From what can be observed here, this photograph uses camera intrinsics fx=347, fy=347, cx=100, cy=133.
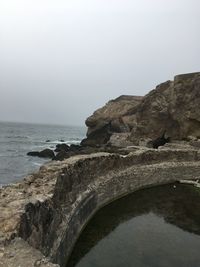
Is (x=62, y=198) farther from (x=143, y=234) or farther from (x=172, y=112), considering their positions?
(x=172, y=112)

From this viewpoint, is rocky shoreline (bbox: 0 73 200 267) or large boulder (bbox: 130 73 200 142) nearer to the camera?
rocky shoreline (bbox: 0 73 200 267)

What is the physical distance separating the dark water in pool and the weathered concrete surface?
1.68 ft

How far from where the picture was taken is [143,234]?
473 inches

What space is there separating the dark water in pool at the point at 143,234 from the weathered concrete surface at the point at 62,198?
51cm

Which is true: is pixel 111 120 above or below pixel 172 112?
below

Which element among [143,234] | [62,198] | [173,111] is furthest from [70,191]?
[173,111]

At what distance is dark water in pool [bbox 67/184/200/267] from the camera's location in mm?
9766

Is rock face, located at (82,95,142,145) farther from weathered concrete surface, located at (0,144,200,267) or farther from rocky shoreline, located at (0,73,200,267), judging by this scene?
weathered concrete surface, located at (0,144,200,267)

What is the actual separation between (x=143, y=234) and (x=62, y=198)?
3573 millimetres

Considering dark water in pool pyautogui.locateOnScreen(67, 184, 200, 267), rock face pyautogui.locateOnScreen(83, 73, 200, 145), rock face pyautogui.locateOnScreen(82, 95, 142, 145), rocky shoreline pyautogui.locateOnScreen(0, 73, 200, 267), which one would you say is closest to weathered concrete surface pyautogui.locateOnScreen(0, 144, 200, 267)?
rocky shoreline pyautogui.locateOnScreen(0, 73, 200, 267)

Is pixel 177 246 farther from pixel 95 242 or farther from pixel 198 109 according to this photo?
pixel 198 109

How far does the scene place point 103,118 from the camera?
63469 mm

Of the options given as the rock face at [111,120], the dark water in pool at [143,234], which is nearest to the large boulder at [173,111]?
the rock face at [111,120]

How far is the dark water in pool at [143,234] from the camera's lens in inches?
384
